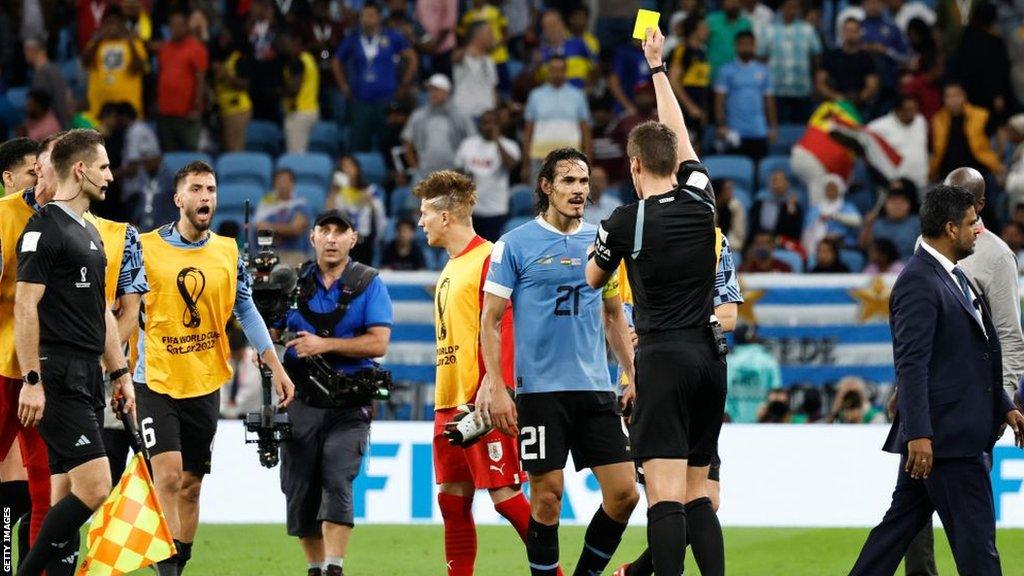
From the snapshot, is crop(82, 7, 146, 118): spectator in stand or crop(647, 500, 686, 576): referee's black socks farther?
crop(82, 7, 146, 118): spectator in stand

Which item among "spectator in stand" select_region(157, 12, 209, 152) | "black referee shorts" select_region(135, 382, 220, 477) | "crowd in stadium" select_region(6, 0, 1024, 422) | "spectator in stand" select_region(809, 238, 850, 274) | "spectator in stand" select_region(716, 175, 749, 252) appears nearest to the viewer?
"black referee shorts" select_region(135, 382, 220, 477)

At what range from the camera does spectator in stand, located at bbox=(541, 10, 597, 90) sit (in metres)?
20.5

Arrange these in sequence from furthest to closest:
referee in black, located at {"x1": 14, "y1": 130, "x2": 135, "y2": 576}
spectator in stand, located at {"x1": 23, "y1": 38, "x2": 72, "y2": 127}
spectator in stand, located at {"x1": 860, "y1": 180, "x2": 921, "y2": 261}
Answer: spectator in stand, located at {"x1": 23, "y1": 38, "x2": 72, "y2": 127} → spectator in stand, located at {"x1": 860, "y1": 180, "x2": 921, "y2": 261} → referee in black, located at {"x1": 14, "y1": 130, "x2": 135, "y2": 576}

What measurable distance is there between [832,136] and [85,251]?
12376mm

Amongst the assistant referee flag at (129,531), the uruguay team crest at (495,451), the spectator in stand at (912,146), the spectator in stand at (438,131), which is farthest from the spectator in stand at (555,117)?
the assistant referee flag at (129,531)

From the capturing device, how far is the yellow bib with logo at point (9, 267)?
29.8 ft

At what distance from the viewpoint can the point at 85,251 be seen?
8.84m

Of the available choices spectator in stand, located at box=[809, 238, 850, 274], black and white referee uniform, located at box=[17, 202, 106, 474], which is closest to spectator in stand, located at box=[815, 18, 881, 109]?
spectator in stand, located at box=[809, 238, 850, 274]

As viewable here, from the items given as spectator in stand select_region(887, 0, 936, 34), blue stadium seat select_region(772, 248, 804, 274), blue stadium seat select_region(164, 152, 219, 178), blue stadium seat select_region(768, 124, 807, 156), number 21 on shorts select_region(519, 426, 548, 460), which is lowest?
number 21 on shorts select_region(519, 426, 548, 460)

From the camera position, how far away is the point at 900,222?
59.8 ft

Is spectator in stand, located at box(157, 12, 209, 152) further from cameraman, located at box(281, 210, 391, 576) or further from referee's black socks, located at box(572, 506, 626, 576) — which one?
referee's black socks, located at box(572, 506, 626, 576)

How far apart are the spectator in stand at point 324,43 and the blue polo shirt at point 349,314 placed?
35.7ft

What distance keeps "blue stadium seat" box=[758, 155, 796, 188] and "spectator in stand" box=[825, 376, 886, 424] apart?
13.9 ft

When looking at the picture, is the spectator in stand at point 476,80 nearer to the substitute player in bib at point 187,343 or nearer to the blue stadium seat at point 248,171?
the blue stadium seat at point 248,171
